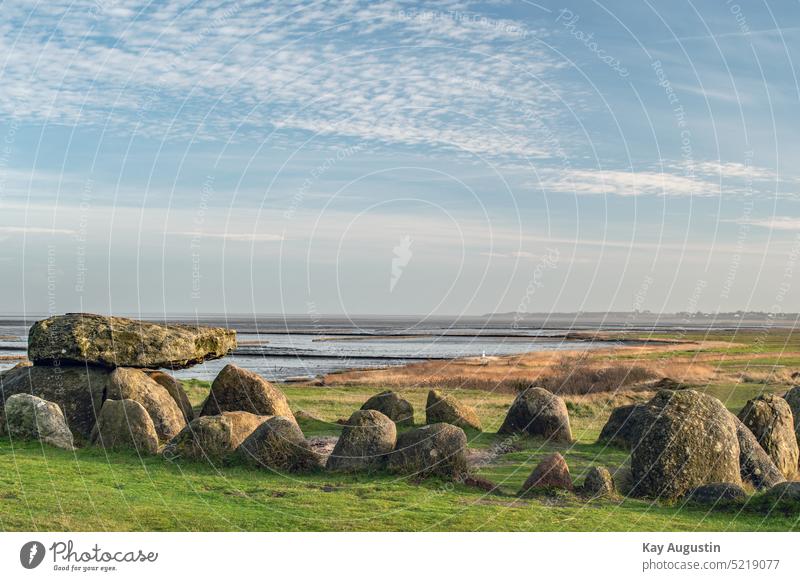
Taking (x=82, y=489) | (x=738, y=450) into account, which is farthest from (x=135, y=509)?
(x=738, y=450)

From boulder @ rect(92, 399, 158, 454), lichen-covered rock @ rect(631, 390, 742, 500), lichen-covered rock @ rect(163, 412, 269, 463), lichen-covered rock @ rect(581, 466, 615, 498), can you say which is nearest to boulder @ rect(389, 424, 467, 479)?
lichen-covered rock @ rect(581, 466, 615, 498)

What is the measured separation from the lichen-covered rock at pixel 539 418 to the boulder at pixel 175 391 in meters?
11.5

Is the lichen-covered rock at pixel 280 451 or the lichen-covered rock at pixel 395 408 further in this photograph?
the lichen-covered rock at pixel 395 408

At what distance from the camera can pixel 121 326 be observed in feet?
87.5

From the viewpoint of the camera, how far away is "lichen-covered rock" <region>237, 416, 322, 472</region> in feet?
64.3

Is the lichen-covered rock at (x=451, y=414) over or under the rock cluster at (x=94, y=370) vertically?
under

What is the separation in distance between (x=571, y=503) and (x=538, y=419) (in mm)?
8520

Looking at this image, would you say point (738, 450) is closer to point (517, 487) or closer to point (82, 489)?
point (517, 487)

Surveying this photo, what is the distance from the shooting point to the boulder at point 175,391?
91.5 feet

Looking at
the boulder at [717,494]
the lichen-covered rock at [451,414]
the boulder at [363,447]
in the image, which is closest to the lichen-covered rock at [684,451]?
the boulder at [717,494]

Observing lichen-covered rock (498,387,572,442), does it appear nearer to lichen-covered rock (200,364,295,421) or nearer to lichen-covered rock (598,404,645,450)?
lichen-covered rock (598,404,645,450)

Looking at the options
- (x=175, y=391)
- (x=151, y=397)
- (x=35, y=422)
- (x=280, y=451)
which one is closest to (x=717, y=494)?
(x=280, y=451)

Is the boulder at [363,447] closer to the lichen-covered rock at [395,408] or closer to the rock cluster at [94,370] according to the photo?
the rock cluster at [94,370]

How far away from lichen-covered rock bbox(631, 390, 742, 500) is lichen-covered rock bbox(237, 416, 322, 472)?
8307 mm
